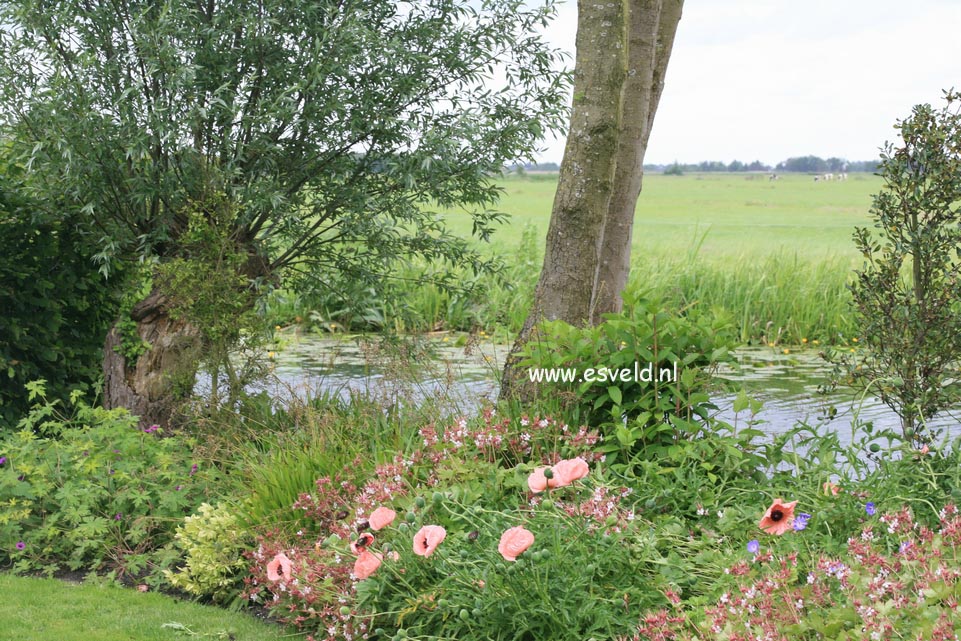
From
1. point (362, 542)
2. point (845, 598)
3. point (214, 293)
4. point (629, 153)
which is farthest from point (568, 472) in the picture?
point (214, 293)

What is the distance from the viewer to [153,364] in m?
6.27

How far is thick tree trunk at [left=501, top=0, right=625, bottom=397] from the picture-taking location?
488 centimetres

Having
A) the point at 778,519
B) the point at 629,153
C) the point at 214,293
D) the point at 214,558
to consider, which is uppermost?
the point at 629,153

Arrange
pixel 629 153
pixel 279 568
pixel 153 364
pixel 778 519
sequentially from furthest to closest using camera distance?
pixel 153 364 → pixel 629 153 → pixel 279 568 → pixel 778 519

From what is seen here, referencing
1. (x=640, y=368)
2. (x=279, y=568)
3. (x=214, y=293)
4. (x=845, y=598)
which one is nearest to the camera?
(x=845, y=598)

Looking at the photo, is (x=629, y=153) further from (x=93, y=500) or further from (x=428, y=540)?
(x=93, y=500)

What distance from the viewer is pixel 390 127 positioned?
5.85 metres

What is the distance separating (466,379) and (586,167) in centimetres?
332

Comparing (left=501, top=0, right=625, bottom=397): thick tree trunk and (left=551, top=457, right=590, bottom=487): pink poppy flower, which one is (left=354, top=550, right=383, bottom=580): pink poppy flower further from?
(left=501, top=0, right=625, bottom=397): thick tree trunk

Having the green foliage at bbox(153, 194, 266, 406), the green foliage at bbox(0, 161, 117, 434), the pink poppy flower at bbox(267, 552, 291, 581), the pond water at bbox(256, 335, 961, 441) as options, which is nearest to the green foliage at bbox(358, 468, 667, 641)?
the pink poppy flower at bbox(267, 552, 291, 581)

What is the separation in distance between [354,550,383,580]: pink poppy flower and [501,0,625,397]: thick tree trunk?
1.81 m

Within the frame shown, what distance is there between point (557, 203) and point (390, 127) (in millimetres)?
1447

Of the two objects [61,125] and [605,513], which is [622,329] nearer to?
[605,513]

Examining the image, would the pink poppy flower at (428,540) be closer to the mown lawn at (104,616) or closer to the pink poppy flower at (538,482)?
the pink poppy flower at (538,482)
